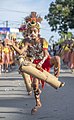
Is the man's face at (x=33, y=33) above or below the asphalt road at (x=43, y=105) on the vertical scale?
above

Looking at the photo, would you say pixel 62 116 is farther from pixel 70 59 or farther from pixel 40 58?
pixel 70 59

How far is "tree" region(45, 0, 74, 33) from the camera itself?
58.7 metres

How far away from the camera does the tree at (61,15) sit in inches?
2309

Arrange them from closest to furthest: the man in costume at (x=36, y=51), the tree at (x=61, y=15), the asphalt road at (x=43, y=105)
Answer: the asphalt road at (x=43, y=105) < the man in costume at (x=36, y=51) < the tree at (x=61, y=15)

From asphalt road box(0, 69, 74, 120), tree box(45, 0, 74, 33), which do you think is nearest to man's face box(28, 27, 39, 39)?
asphalt road box(0, 69, 74, 120)

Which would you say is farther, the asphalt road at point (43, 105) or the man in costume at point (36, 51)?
the man in costume at point (36, 51)

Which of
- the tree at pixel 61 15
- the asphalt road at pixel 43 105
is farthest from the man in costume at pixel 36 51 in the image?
the tree at pixel 61 15

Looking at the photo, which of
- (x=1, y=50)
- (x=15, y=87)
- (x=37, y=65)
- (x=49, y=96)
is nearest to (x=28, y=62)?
(x=37, y=65)

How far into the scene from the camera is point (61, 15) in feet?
196

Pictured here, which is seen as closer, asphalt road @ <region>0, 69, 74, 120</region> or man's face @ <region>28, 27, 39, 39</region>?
asphalt road @ <region>0, 69, 74, 120</region>

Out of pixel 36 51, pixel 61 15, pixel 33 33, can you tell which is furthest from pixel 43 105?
pixel 61 15

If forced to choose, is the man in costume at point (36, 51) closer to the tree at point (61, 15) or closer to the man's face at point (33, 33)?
the man's face at point (33, 33)

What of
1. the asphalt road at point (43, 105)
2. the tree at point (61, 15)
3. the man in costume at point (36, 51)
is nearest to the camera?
the asphalt road at point (43, 105)

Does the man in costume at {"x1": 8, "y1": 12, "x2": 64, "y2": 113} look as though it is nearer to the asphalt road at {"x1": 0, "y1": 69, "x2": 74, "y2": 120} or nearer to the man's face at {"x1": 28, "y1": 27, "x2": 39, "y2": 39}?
the man's face at {"x1": 28, "y1": 27, "x2": 39, "y2": 39}
